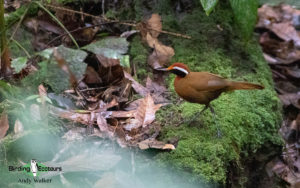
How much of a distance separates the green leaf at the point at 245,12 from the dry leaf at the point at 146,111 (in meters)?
1.20

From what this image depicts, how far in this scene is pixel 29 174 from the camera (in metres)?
2.27

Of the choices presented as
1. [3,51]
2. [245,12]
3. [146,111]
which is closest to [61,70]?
[146,111]

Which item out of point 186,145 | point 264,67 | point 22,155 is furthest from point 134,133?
point 264,67

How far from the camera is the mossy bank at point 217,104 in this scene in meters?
2.78

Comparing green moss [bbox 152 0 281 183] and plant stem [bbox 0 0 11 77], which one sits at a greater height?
plant stem [bbox 0 0 11 77]

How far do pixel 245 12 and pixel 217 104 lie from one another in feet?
3.03

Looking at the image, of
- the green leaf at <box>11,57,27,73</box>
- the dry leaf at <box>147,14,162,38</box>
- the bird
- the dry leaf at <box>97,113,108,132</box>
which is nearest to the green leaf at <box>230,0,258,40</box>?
the bird

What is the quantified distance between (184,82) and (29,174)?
1.57m

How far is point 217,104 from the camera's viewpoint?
3631 millimetres

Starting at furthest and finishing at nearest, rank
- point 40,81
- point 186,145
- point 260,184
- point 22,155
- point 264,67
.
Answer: point 264,67 → point 260,184 → point 40,81 → point 186,145 → point 22,155

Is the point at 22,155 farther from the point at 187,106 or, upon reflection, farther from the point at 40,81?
the point at 187,106

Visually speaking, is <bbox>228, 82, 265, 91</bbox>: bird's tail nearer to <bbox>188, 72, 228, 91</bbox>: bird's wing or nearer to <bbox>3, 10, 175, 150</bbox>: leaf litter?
<bbox>188, 72, 228, 91</bbox>: bird's wing

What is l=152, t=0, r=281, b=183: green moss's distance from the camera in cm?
276

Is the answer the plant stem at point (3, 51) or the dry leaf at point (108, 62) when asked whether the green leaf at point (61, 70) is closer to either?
the plant stem at point (3, 51)
